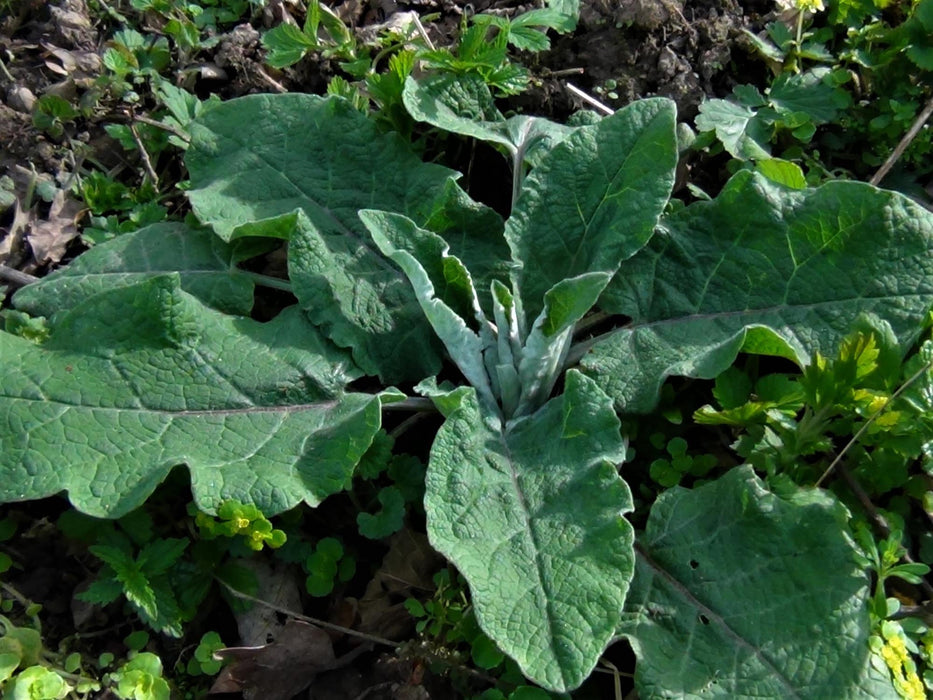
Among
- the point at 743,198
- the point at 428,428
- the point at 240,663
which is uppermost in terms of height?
the point at 743,198

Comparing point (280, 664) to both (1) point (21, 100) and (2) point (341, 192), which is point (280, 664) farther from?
(1) point (21, 100)

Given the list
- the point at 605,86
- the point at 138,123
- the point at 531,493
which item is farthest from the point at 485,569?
the point at 138,123

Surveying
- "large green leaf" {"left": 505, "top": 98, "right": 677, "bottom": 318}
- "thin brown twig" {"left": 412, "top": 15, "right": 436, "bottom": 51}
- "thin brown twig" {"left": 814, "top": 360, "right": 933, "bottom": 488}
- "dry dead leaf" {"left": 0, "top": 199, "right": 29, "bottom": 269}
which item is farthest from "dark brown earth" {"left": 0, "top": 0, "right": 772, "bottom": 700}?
"thin brown twig" {"left": 814, "top": 360, "right": 933, "bottom": 488}

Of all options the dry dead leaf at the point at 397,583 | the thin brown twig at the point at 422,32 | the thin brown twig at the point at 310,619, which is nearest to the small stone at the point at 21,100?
the thin brown twig at the point at 422,32

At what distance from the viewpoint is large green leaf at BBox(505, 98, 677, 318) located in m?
2.34

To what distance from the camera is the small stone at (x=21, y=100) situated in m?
3.30

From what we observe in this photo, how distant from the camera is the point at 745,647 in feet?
6.37

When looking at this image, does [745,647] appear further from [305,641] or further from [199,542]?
[199,542]

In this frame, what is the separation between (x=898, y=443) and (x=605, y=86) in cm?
163

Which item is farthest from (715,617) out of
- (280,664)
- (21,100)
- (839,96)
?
(21,100)

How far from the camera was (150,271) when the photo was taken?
262cm

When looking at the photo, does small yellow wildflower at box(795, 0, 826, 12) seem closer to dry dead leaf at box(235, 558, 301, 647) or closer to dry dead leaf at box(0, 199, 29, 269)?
dry dead leaf at box(235, 558, 301, 647)

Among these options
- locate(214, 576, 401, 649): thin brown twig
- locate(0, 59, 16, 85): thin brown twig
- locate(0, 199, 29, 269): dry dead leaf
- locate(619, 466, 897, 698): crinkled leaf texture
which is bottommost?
locate(214, 576, 401, 649): thin brown twig

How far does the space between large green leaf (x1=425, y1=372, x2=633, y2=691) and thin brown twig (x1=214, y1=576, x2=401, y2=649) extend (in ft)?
1.51
